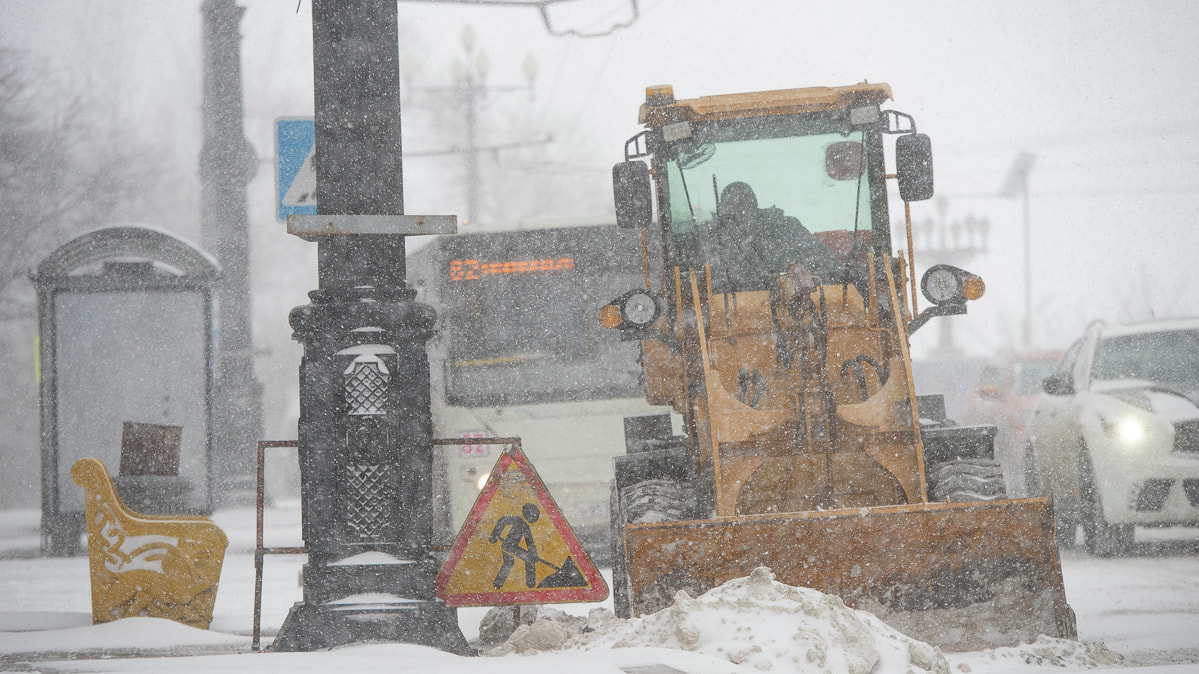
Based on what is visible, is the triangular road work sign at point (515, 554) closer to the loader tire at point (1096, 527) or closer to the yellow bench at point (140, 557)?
the yellow bench at point (140, 557)

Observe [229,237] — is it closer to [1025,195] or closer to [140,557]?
[140,557]

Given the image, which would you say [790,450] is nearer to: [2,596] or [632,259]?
[632,259]

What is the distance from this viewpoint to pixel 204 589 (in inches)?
287

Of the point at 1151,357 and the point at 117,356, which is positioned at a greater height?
the point at 117,356

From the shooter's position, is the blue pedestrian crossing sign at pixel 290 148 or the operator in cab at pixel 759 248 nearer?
the operator in cab at pixel 759 248

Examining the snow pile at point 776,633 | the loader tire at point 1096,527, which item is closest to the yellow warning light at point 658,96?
the snow pile at point 776,633

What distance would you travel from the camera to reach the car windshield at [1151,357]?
35.3 ft

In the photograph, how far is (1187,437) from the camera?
960 cm

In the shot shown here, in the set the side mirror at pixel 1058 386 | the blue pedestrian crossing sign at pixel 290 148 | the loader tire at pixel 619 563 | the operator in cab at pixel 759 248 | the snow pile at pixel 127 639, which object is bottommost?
the snow pile at pixel 127 639

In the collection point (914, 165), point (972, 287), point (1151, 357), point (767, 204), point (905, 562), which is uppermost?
point (914, 165)

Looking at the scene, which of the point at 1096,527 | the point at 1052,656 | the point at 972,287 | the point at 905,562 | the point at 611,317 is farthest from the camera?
the point at 1096,527

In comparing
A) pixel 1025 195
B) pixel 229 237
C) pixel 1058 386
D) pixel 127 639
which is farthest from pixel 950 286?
pixel 1025 195

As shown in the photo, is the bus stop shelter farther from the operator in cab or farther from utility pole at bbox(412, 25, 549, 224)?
utility pole at bbox(412, 25, 549, 224)

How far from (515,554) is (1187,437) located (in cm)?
590
